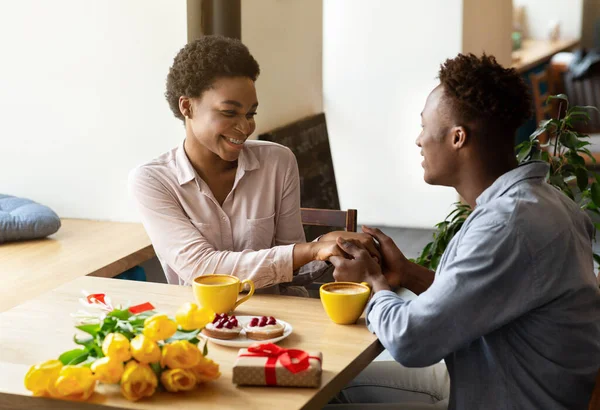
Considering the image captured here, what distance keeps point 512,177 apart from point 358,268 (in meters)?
0.44

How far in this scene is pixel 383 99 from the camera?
554 centimetres

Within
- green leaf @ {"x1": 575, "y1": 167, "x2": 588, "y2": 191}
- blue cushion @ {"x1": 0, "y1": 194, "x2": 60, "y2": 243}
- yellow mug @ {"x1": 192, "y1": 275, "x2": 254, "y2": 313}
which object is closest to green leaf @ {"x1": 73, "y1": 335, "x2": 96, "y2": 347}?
yellow mug @ {"x1": 192, "y1": 275, "x2": 254, "y2": 313}

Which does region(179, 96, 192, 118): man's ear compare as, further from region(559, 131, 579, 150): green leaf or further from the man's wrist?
region(559, 131, 579, 150): green leaf

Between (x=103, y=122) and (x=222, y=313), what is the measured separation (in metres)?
1.84

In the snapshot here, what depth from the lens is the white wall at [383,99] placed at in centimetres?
538

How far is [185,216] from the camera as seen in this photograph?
2221mm

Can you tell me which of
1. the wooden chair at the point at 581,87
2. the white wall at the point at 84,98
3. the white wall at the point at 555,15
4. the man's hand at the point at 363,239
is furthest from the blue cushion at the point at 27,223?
the white wall at the point at 555,15

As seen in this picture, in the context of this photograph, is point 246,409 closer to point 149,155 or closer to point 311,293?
point 311,293

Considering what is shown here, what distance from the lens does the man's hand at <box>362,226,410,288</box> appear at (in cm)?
205

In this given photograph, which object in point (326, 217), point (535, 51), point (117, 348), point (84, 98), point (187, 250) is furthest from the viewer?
point (535, 51)

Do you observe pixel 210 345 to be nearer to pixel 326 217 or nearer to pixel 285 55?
pixel 326 217

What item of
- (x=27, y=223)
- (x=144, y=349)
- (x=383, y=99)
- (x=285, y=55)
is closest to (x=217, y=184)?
(x=144, y=349)

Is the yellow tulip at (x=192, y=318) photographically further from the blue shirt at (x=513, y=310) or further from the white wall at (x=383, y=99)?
the white wall at (x=383, y=99)

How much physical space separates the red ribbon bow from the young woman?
571 millimetres
